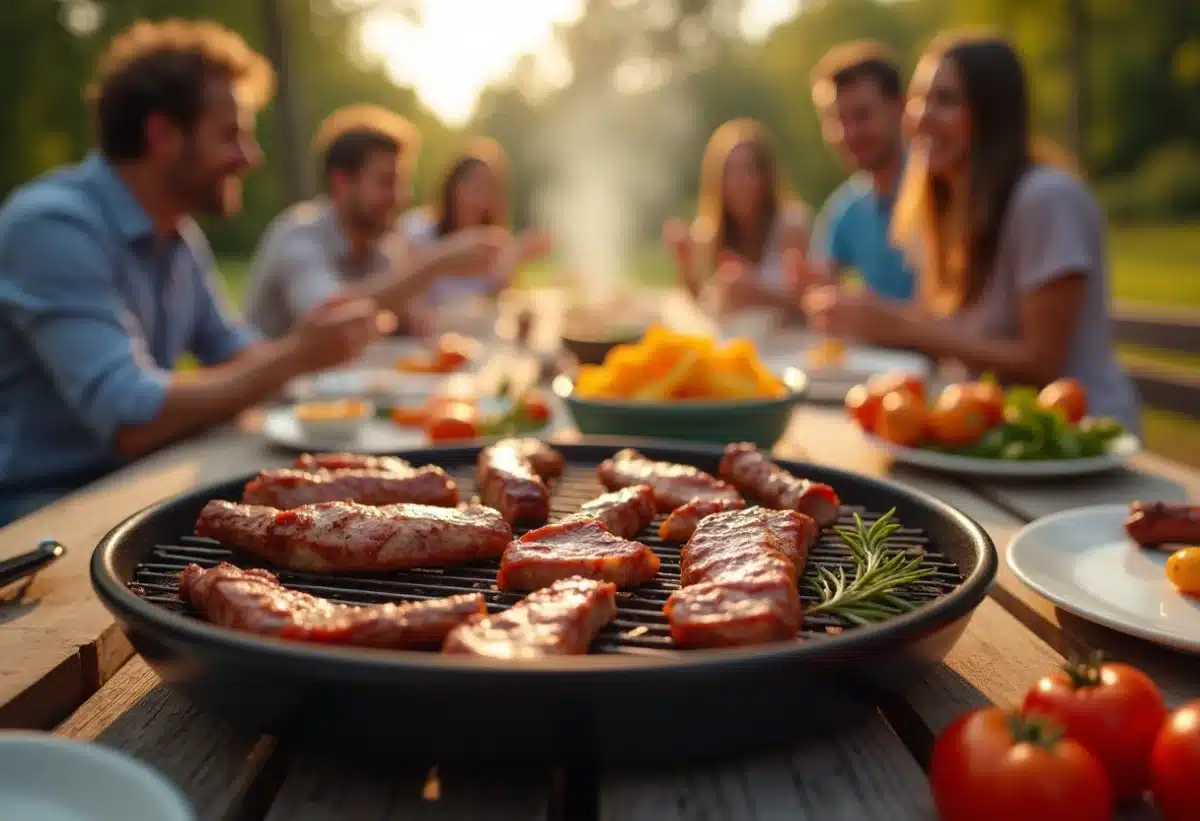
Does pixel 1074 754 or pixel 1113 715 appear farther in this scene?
pixel 1113 715

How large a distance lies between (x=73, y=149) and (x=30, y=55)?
5572 millimetres

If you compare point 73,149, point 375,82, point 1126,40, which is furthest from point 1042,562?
point 375,82

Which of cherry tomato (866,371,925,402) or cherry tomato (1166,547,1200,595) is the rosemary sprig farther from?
cherry tomato (866,371,925,402)

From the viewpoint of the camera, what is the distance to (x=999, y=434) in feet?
9.08

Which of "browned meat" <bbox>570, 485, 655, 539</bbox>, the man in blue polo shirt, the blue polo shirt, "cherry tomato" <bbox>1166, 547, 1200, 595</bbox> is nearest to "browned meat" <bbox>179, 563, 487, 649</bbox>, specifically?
"browned meat" <bbox>570, 485, 655, 539</bbox>

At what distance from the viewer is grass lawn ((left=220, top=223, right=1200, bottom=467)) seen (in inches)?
416

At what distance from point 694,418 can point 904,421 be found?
1.95ft

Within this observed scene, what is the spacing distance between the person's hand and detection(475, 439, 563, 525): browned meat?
5.97ft

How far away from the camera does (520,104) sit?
141ft

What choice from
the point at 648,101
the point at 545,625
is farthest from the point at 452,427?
the point at 648,101

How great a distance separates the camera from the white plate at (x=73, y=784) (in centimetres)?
98

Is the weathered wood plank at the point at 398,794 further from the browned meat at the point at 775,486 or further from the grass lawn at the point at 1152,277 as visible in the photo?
the grass lawn at the point at 1152,277

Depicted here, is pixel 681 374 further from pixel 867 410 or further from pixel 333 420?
pixel 333 420

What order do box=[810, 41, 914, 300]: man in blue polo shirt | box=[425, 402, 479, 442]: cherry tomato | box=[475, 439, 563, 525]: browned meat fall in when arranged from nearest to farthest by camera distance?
box=[475, 439, 563, 525]: browned meat
box=[425, 402, 479, 442]: cherry tomato
box=[810, 41, 914, 300]: man in blue polo shirt
